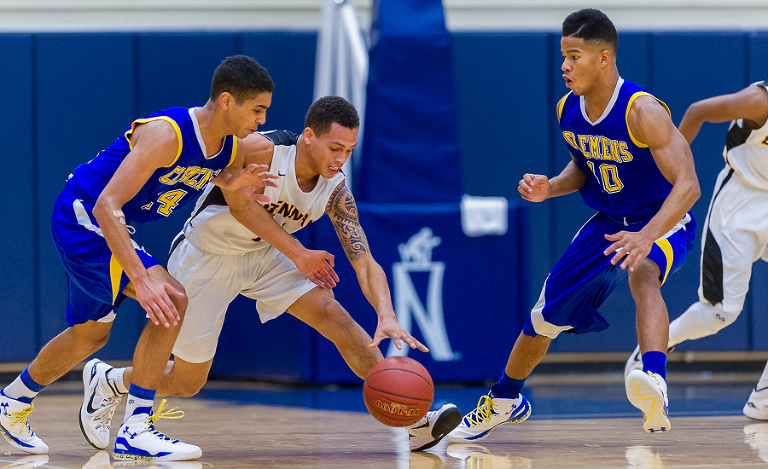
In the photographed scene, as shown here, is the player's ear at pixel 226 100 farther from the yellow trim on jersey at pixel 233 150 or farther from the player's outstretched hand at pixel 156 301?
the player's outstretched hand at pixel 156 301

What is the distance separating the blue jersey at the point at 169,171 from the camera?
3.88 metres

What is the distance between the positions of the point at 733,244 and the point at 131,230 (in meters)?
3.41

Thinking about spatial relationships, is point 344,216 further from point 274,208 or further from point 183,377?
point 183,377

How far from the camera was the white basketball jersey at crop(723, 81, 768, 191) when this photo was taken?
568 cm

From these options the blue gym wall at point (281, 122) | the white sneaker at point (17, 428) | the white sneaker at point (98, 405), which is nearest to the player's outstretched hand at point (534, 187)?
the white sneaker at point (98, 405)

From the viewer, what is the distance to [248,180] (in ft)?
13.3

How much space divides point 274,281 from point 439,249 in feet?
8.33

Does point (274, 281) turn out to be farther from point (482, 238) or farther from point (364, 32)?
point (364, 32)

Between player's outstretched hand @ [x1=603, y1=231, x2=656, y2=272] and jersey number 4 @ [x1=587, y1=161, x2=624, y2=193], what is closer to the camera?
player's outstretched hand @ [x1=603, y1=231, x2=656, y2=272]

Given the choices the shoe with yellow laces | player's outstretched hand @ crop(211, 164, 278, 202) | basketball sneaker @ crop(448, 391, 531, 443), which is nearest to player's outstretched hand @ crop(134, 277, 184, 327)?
the shoe with yellow laces

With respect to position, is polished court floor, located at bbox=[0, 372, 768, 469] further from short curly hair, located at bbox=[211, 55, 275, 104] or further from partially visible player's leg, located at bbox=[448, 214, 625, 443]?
short curly hair, located at bbox=[211, 55, 275, 104]

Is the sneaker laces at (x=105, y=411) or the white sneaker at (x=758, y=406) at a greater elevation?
the sneaker laces at (x=105, y=411)

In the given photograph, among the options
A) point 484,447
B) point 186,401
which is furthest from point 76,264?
point 186,401

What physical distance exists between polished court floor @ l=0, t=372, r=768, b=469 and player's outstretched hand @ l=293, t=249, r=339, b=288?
720mm
